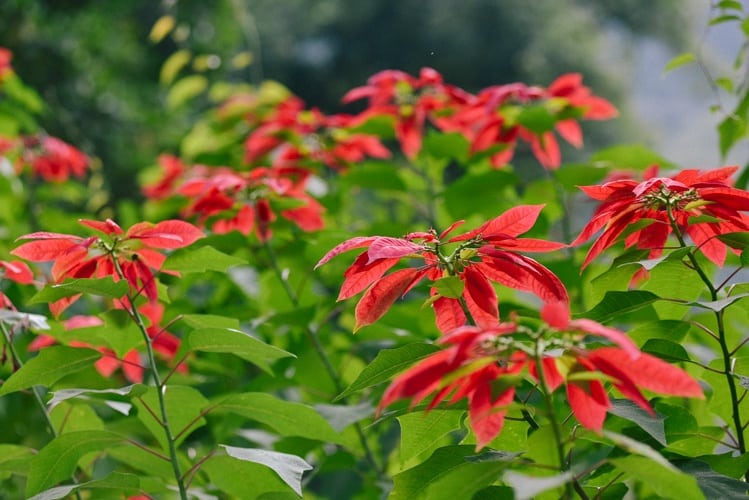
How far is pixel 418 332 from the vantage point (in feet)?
4.38

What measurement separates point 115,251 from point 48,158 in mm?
1489

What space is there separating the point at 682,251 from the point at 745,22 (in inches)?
22.7

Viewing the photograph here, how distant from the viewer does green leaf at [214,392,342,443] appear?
2.91 ft

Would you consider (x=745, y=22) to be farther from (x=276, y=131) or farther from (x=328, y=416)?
(x=276, y=131)

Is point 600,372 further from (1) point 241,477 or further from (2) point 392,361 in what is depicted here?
(1) point 241,477

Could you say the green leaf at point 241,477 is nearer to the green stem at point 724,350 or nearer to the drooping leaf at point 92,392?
the drooping leaf at point 92,392

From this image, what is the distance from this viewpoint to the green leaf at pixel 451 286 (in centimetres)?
72

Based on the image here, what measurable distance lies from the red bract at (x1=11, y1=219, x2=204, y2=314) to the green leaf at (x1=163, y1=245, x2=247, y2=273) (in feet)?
0.06

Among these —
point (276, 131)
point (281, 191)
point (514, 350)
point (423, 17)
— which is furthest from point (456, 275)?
point (423, 17)

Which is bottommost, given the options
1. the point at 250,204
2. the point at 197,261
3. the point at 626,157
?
the point at 197,261

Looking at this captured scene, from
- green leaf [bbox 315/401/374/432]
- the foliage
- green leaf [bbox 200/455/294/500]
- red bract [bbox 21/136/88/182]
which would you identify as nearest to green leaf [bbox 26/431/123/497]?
the foliage

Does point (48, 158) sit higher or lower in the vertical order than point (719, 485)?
higher

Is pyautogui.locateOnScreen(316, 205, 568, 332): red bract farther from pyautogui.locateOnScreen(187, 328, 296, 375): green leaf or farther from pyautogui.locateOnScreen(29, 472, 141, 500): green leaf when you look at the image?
pyautogui.locateOnScreen(29, 472, 141, 500): green leaf

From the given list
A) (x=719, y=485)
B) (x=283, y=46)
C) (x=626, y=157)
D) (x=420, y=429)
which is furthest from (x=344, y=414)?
(x=283, y=46)
